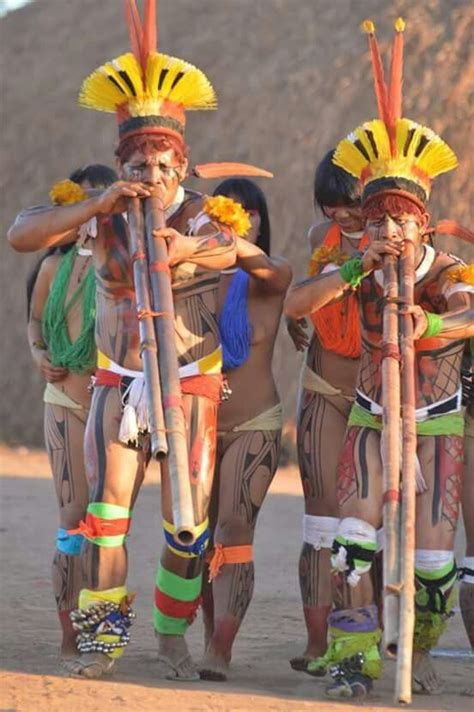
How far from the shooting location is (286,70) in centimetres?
1953

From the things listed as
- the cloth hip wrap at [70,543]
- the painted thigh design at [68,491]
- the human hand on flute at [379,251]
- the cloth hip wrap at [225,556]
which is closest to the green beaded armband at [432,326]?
the human hand on flute at [379,251]

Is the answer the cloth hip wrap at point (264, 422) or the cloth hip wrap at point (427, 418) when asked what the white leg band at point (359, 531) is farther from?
the cloth hip wrap at point (264, 422)

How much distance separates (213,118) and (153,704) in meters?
14.0

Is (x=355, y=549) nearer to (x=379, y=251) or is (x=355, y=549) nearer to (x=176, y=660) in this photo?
(x=176, y=660)

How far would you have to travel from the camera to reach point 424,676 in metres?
6.76

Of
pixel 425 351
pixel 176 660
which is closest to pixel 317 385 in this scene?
pixel 425 351

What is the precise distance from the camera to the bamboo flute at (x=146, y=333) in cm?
614

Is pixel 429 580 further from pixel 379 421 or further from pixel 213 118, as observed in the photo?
pixel 213 118

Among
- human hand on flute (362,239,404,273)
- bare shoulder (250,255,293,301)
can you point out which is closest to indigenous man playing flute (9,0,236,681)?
bare shoulder (250,255,293,301)

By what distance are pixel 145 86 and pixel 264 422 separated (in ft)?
5.20

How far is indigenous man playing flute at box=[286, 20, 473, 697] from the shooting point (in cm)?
658

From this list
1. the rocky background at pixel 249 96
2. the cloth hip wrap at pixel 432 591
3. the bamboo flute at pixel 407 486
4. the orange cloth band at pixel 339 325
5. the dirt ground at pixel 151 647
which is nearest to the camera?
the bamboo flute at pixel 407 486

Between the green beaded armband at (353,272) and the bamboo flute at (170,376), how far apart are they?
2.35 feet


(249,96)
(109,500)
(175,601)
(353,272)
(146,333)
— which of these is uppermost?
(249,96)
